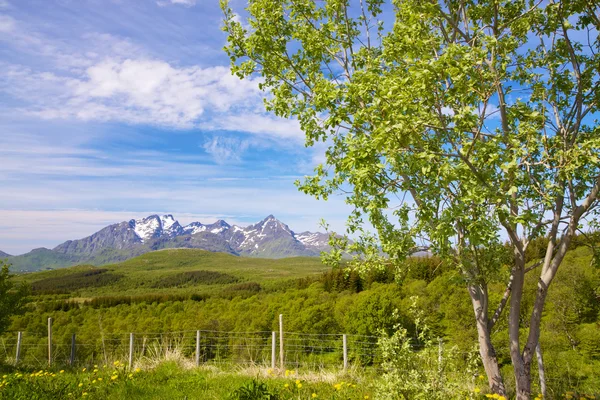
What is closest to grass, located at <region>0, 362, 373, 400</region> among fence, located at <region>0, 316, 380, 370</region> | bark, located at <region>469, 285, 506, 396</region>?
fence, located at <region>0, 316, 380, 370</region>

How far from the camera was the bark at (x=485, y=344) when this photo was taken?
5812 mm

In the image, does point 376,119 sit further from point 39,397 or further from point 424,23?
point 39,397

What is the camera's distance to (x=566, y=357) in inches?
798

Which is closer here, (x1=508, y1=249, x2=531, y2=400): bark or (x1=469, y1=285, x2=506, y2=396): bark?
(x1=508, y1=249, x2=531, y2=400): bark

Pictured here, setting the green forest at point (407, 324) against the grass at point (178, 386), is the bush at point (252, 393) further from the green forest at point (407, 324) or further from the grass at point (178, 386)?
the green forest at point (407, 324)

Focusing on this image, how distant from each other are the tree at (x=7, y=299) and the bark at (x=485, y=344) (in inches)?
670

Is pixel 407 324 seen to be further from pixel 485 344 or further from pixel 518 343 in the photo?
pixel 518 343

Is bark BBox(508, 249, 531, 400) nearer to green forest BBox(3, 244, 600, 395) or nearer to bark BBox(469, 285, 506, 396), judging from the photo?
bark BBox(469, 285, 506, 396)

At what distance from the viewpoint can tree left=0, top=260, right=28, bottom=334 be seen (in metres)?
15.4

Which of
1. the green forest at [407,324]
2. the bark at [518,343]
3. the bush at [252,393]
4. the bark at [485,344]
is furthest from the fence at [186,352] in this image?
the bark at [518,343]

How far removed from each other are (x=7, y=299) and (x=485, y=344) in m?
17.7

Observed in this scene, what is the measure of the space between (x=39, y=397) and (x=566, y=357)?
926 inches

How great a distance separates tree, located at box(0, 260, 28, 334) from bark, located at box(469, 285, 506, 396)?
17.0 m

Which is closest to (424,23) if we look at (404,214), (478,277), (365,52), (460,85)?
(365,52)
